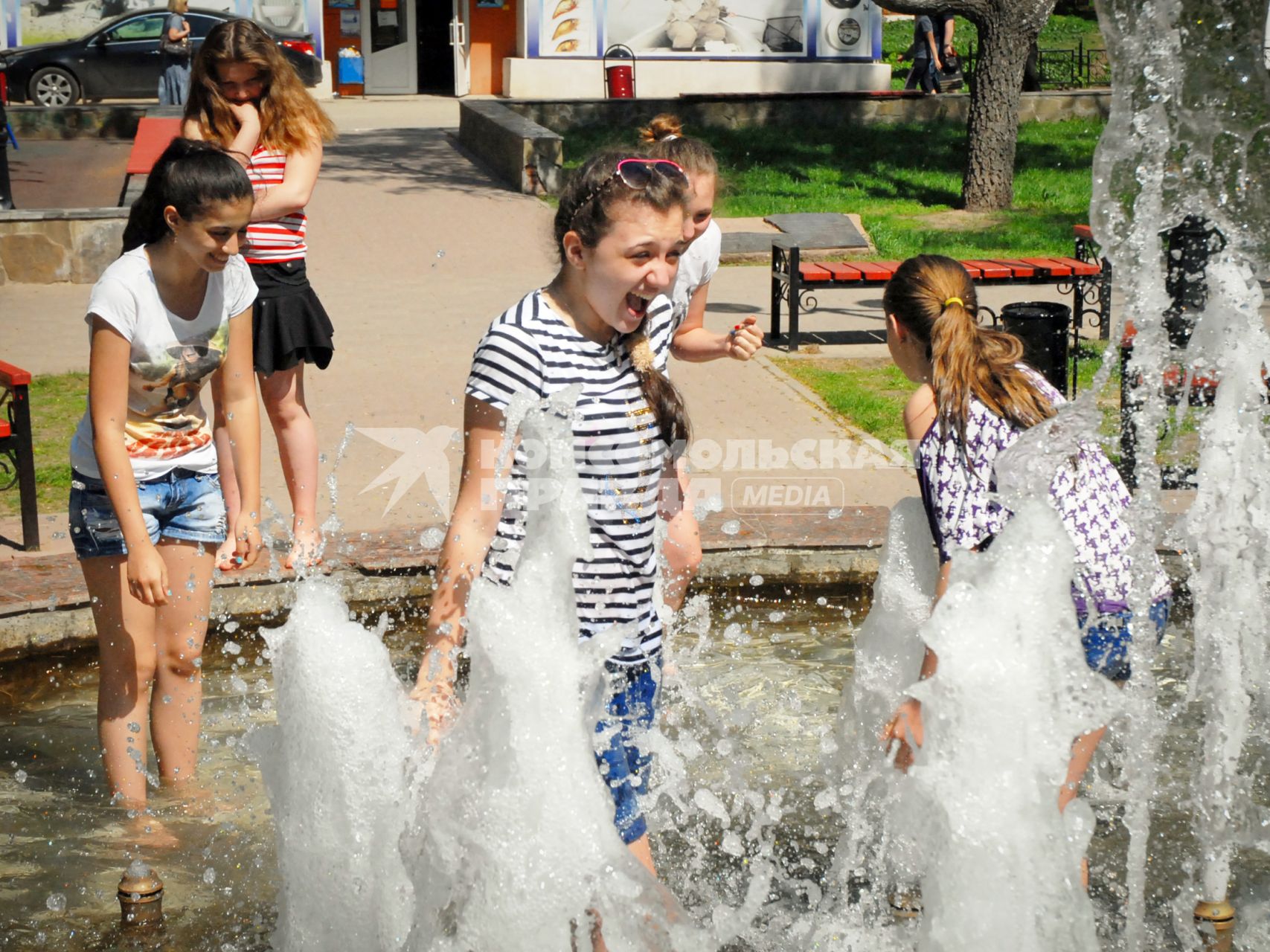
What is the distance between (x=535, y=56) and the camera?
25.3 metres

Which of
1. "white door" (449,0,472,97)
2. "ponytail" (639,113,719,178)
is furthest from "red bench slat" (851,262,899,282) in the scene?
"white door" (449,0,472,97)

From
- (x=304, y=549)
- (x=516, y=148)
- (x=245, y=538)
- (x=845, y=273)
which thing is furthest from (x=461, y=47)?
(x=245, y=538)

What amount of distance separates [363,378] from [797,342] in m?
2.88

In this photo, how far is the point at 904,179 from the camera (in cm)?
1731

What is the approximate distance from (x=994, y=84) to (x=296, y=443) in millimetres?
11631

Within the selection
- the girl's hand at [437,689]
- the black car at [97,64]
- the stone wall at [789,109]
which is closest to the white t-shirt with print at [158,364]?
the girl's hand at [437,689]

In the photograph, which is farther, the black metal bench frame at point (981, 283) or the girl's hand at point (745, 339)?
the black metal bench frame at point (981, 283)

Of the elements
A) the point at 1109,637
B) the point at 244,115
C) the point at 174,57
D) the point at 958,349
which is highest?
the point at 174,57

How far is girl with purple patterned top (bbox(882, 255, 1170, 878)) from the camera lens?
3.07 meters

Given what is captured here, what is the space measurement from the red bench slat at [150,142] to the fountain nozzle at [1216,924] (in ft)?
29.0

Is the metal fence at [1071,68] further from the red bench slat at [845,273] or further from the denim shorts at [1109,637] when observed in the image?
the denim shorts at [1109,637]

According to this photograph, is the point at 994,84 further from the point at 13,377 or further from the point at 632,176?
the point at 632,176

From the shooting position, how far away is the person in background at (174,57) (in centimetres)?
1775

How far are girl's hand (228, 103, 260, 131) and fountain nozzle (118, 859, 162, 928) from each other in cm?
275
